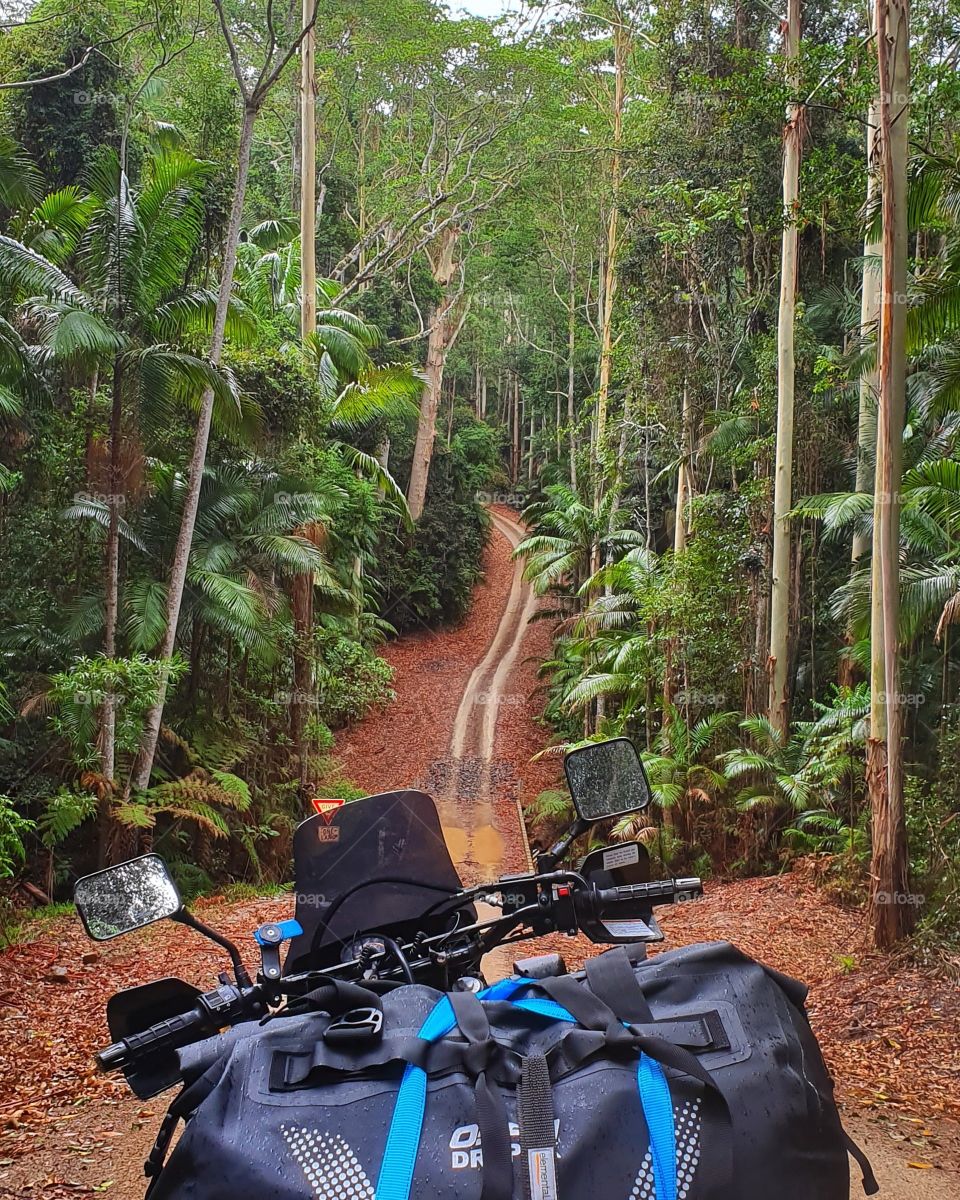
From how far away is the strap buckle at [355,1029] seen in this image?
1865 millimetres

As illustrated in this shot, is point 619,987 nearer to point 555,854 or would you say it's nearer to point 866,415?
point 555,854

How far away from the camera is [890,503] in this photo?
8812 mm

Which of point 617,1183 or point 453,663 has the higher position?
point 617,1183

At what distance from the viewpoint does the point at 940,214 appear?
10.7 m

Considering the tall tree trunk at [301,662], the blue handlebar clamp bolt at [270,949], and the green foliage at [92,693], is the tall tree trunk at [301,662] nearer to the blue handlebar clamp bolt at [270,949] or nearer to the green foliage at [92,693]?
the green foliage at [92,693]

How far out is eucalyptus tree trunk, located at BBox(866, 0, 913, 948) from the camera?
8.75 m

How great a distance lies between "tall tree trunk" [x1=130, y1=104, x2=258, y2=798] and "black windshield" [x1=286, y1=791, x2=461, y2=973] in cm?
1077

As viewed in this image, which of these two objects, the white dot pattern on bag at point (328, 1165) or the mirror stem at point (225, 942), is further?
the mirror stem at point (225, 942)

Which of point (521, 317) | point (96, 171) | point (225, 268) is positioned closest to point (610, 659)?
point (225, 268)

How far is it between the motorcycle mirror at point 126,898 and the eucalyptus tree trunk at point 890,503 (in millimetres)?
7498

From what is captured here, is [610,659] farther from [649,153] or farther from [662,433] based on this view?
[649,153]

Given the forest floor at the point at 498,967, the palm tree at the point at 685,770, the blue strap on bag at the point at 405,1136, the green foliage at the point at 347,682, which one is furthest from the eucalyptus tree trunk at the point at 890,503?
the green foliage at the point at 347,682

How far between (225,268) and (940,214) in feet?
28.9

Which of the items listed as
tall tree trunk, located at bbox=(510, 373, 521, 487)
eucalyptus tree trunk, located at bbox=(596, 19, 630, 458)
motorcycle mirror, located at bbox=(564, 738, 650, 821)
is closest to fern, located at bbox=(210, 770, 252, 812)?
motorcycle mirror, located at bbox=(564, 738, 650, 821)
